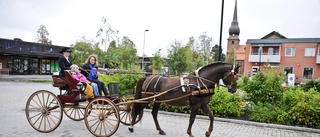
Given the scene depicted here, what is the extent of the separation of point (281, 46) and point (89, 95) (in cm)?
4143

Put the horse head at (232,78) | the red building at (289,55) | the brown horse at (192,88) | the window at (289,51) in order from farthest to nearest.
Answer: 1. the window at (289,51)
2. the red building at (289,55)
3. the brown horse at (192,88)
4. the horse head at (232,78)

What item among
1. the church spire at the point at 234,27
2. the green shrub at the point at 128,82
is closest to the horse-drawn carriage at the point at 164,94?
the green shrub at the point at 128,82

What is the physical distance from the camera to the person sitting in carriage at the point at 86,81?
612cm

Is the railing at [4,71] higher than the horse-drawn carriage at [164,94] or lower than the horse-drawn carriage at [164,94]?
lower

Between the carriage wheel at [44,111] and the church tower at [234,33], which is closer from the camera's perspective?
the carriage wheel at [44,111]

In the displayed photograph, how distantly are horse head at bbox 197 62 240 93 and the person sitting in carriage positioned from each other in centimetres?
305

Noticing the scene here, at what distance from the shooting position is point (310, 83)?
46.3ft

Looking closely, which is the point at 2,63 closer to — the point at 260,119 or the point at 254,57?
the point at 260,119

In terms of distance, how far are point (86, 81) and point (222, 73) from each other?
382 cm

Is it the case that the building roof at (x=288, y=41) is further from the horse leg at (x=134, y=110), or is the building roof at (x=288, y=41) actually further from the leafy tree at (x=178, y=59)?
the horse leg at (x=134, y=110)

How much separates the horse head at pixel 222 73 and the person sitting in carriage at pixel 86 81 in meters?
3.05

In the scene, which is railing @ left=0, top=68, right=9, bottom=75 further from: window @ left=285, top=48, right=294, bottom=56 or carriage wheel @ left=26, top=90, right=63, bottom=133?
window @ left=285, top=48, right=294, bottom=56

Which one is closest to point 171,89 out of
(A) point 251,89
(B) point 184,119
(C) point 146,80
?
(C) point 146,80

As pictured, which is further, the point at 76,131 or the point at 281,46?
the point at 281,46
